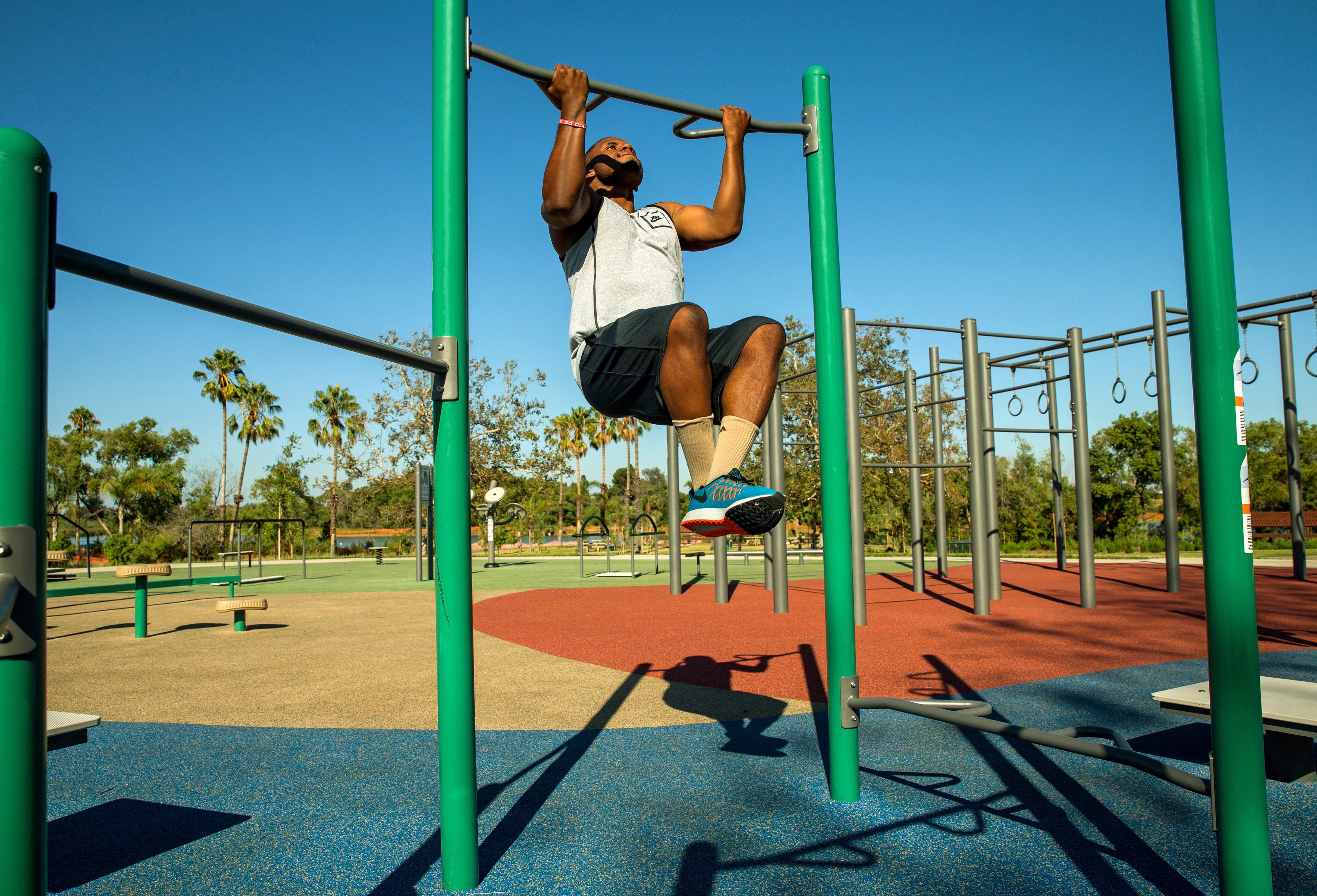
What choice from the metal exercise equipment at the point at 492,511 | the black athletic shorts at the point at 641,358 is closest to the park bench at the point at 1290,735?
the black athletic shorts at the point at 641,358

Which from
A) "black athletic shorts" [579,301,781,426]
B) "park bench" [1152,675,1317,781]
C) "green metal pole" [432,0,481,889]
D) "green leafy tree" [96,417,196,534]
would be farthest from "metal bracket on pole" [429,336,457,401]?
"green leafy tree" [96,417,196,534]

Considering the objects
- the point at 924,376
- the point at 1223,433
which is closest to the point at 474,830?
the point at 1223,433

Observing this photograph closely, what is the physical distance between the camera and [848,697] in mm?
2596

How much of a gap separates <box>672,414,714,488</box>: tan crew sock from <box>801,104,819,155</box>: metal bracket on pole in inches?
45.7

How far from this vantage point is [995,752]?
3180 millimetres

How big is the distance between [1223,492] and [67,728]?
104 inches

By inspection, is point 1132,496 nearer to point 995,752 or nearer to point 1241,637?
point 995,752

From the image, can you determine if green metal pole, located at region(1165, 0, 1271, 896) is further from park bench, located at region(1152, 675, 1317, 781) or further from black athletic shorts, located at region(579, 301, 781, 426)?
black athletic shorts, located at region(579, 301, 781, 426)

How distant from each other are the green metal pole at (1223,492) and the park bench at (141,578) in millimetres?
7276

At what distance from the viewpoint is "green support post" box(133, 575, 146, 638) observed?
22.3 feet

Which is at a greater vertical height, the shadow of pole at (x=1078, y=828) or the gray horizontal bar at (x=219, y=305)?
the gray horizontal bar at (x=219, y=305)

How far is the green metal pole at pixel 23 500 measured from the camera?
2.81 feet

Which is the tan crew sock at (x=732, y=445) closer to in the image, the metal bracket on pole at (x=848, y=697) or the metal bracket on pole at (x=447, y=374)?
the metal bracket on pole at (x=447, y=374)

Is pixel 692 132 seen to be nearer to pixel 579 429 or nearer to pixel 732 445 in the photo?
pixel 732 445
